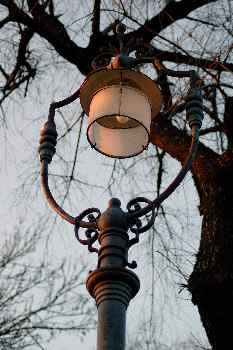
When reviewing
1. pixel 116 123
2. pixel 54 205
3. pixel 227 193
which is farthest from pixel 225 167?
pixel 54 205

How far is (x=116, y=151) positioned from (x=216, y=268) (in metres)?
1.15

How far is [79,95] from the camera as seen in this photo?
149 inches

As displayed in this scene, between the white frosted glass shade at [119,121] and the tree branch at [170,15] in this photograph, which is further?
the tree branch at [170,15]

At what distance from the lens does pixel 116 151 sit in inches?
149

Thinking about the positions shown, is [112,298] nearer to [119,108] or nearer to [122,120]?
[119,108]

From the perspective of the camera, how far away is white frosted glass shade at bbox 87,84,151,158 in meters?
3.46

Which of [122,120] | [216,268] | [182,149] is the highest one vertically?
[182,149]

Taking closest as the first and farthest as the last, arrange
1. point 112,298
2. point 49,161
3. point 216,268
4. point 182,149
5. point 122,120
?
point 112,298 → point 49,161 → point 122,120 → point 216,268 → point 182,149

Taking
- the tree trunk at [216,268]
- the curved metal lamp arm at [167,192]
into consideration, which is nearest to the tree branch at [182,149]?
the tree trunk at [216,268]

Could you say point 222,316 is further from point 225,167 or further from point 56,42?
point 56,42

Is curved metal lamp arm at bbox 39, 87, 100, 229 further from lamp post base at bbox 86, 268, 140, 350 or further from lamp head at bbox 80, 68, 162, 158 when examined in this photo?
lamp post base at bbox 86, 268, 140, 350

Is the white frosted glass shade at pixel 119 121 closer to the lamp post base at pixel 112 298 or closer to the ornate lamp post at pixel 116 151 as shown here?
the ornate lamp post at pixel 116 151

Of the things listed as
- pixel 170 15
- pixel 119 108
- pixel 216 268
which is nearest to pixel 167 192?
pixel 119 108

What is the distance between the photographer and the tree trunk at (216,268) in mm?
4188
